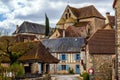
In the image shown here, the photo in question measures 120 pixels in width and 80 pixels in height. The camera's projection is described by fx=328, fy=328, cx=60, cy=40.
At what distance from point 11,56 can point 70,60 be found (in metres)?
26.2

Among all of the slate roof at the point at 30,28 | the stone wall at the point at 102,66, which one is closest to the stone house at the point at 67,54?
the stone wall at the point at 102,66

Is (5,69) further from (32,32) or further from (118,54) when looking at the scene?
(32,32)

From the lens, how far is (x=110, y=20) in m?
73.0

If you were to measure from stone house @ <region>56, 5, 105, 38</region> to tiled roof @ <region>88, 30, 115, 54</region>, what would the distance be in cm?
4988

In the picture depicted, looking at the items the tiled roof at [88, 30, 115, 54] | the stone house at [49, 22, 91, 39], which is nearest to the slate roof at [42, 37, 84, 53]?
the stone house at [49, 22, 91, 39]

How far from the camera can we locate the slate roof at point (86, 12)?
289 ft

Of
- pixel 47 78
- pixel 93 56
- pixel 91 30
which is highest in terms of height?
pixel 91 30

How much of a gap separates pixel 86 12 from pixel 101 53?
185 ft

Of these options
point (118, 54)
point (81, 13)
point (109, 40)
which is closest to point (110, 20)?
point (81, 13)

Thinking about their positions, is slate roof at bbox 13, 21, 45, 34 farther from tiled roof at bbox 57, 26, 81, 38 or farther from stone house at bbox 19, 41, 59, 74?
stone house at bbox 19, 41, 59, 74

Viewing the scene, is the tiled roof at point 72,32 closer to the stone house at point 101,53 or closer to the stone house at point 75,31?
the stone house at point 75,31

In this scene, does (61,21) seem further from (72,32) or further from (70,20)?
(72,32)

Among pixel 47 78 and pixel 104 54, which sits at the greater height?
pixel 104 54

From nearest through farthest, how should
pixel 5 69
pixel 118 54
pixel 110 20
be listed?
pixel 118 54 < pixel 5 69 < pixel 110 20
